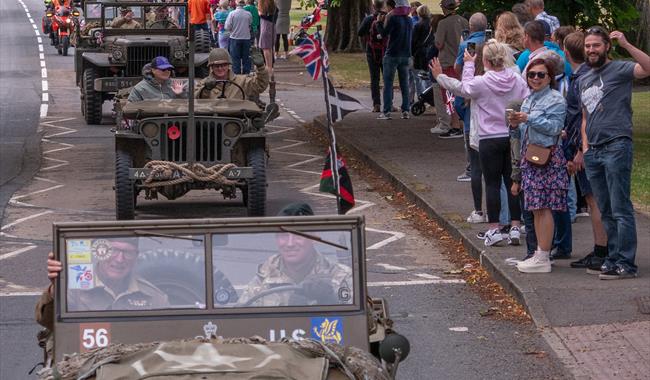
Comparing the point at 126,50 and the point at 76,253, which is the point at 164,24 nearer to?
the point at 126,50

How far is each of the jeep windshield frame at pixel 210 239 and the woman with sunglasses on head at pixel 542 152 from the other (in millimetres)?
4398

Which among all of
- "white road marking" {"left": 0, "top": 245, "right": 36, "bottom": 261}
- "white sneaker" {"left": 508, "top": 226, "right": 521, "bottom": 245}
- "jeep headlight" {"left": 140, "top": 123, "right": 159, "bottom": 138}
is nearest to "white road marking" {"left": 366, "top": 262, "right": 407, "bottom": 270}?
"white sneaker" {"left": 508, "top": 226, "right": 521, "bottom": 245}

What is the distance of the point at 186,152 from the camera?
1328 cm

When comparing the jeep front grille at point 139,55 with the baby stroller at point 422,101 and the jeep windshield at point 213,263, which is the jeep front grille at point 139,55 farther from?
the jeep windshield at point 213,263

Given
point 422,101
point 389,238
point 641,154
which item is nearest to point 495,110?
point 389,238

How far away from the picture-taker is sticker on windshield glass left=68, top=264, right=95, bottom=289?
5.98 m

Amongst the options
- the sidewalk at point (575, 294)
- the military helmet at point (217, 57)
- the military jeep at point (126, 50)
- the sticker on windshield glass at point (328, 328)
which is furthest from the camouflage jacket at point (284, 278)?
the military jeep at point (126, 50)

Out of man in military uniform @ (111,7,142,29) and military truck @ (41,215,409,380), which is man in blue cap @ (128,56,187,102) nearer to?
military truck @ (41,215,409,380)

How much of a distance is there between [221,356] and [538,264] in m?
5.61

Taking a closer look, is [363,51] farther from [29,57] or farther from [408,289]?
[408,289]

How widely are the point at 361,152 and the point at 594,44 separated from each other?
8.58m

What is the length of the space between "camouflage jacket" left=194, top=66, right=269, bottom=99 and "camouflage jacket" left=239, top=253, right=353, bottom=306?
868 centimetres

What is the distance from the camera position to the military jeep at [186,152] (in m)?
12.9

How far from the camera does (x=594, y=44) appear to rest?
9766 millimetres
